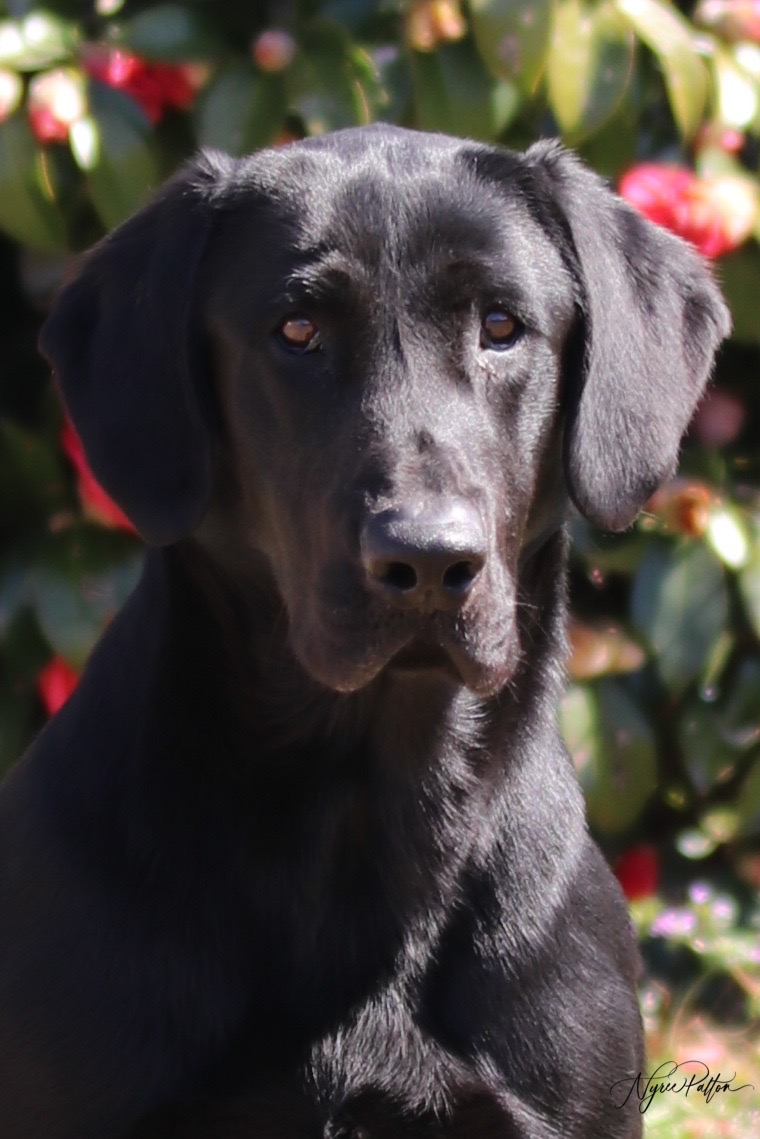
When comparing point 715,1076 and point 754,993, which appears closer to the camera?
point 715,1076

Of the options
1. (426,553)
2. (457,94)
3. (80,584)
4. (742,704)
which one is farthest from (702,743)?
(426,553)

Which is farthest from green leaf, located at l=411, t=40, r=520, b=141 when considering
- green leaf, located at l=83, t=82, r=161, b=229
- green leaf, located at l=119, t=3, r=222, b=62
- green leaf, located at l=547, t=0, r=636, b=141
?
green leaf, located at l=83, t=82, r=161, b=229

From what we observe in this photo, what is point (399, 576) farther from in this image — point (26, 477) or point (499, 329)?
point (26, 477)

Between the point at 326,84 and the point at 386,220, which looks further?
the point at 326,84

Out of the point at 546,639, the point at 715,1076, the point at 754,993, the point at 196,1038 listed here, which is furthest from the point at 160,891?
the point at 754,993

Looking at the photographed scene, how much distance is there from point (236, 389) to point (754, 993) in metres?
2.44

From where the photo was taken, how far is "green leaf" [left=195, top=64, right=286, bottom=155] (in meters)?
3.55

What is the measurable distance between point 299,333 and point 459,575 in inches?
19.2

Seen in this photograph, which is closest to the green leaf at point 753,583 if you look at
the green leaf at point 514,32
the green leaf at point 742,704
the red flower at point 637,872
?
the green leaf at point 742,704

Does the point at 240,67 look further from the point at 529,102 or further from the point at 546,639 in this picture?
the point at 546,639

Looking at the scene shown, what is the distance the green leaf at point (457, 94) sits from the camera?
141 inches

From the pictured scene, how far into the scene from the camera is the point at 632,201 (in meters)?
3.72

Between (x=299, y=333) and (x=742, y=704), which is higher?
(x=299, y=333)

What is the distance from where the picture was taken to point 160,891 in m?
2.41
